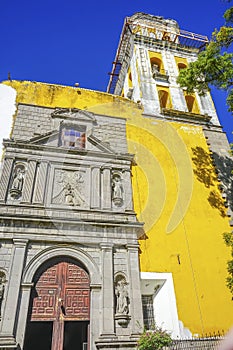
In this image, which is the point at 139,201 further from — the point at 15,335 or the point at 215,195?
the point at 15,335

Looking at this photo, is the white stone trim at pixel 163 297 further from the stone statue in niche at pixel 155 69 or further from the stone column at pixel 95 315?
the stone statue in niche at pixel 155 69

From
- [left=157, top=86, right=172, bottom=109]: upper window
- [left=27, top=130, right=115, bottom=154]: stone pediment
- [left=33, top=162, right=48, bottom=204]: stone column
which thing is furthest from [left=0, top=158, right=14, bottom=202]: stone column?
[left=157, top=86, right=172, bottom=109]: upper window

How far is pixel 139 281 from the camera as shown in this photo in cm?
864

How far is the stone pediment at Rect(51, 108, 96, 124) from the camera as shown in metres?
12.1

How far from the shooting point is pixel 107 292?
8.22 m

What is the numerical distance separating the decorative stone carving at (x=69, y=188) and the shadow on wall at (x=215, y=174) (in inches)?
205

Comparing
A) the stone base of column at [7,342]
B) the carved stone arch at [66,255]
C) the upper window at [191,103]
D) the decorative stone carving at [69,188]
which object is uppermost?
the upper window at [191,103]

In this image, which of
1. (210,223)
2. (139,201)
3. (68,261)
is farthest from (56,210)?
(210,223)

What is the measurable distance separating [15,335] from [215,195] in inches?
346

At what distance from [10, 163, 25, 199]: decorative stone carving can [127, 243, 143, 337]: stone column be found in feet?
13.6

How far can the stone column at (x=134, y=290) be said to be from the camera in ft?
25.9

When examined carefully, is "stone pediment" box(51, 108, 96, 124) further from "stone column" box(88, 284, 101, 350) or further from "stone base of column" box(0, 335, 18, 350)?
"stone base of column" box(0, 335, 18, 350)

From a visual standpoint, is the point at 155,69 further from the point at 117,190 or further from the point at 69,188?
the point at 69,188

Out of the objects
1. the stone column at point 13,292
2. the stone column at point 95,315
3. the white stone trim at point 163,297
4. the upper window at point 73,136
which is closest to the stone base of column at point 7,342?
the stone column at point 13,292
